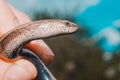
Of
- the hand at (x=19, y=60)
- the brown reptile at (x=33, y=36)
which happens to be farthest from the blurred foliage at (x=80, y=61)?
the brown reptile at (x=33, y=36)

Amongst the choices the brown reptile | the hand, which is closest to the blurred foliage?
the hand

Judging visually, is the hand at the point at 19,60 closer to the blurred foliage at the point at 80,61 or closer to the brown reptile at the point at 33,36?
the brown reptile at the point at 33,36

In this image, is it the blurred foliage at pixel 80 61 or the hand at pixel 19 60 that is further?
the blurred foliage at pixel 80 61

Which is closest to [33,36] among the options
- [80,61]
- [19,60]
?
[19,60]

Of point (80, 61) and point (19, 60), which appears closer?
point (19, 60)

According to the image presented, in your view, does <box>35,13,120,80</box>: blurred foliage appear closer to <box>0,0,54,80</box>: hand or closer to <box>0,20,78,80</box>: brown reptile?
<box>0,0,54,80</box>: hand

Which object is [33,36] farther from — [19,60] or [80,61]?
[80,61]
